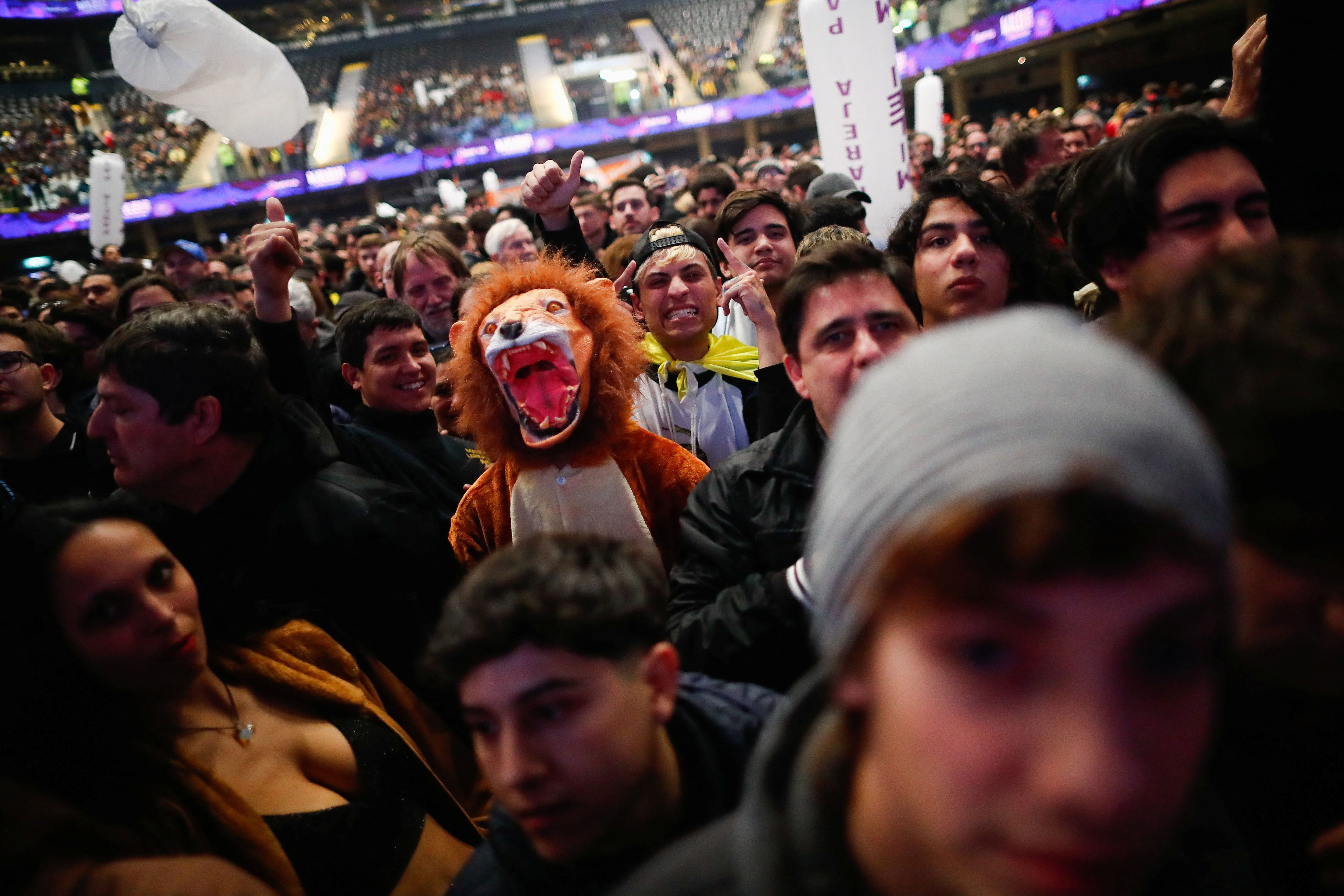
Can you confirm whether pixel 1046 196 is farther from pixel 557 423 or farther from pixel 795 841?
pixel 795 841

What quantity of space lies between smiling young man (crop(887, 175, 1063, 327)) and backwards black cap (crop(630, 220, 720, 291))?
758mm

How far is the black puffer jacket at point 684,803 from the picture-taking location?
0.99 meters

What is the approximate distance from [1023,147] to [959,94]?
15420mm

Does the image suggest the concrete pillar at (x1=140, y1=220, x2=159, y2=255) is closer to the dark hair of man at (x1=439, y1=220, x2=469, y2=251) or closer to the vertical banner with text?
the dark hair of man at (x1=439, y1=220, x2=469, y2=251)

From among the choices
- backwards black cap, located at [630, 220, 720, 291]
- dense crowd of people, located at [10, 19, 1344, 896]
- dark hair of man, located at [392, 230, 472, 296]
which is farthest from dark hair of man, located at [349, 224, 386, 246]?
backwards black cap, located at [630, 220, 720, 291]

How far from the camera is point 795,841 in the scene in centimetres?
62

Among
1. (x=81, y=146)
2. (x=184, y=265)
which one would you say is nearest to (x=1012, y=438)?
(x=184, y=265)

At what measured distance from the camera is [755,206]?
318cm

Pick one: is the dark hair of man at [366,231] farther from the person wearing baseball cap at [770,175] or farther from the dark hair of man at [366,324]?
the dark hair of man at [366,324]

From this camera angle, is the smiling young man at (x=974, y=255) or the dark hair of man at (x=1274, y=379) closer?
the dark hair of man at (x=1274, y=379)

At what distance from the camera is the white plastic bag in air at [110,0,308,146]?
9.11 feet

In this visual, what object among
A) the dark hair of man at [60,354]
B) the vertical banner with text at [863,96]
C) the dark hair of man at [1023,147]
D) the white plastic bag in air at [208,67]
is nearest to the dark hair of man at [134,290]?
the dark hair of man at [60,354]

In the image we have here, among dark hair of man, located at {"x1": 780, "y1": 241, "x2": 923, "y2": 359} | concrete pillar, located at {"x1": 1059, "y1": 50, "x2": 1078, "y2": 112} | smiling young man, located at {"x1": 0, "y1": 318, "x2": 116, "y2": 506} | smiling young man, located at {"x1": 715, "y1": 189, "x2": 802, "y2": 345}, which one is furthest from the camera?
concrete pillar, located at {"x1": 1059, "y1": 50, "x2": 1078, "y2": 112}

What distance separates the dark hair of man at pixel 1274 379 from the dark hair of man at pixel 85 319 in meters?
4.43
